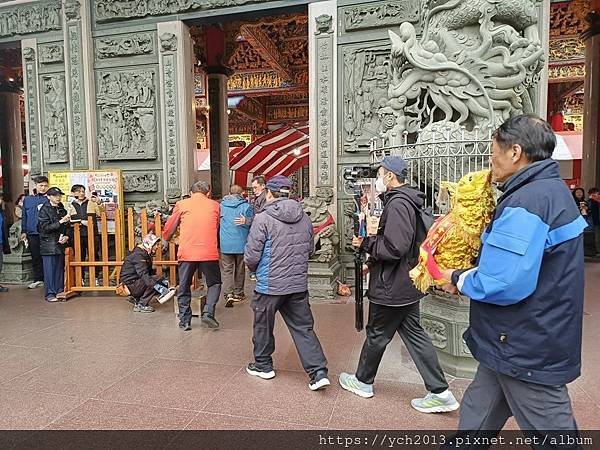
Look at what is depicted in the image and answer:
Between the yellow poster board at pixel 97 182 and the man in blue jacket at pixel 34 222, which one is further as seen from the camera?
the yellow poster board at pixel 97 182

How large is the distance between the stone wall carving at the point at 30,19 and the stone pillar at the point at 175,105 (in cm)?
198

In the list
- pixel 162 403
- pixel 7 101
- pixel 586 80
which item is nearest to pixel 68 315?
pixel 162 403

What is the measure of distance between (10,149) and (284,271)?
44.6 ft

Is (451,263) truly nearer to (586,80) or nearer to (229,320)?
(229,320)

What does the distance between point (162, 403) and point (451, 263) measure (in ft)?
6.96

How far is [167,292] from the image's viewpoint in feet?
17.1

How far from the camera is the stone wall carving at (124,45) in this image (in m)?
7.35

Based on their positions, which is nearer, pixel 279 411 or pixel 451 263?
pixel 451 263

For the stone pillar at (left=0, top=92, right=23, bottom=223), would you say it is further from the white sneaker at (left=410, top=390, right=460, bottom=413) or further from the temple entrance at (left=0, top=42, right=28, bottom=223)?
the white sneaker at (left=410, top=390, right=460, bottom=413)

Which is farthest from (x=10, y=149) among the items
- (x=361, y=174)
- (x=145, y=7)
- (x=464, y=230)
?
(x=464, y=230)

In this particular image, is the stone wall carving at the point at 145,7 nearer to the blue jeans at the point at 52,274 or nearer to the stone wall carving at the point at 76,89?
the stone wall carving at the point at 76,89

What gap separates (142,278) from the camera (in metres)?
5.29

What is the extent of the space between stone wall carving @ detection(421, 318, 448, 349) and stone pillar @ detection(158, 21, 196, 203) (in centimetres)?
496

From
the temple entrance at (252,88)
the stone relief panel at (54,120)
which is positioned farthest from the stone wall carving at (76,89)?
the temple entrance at (252,88)
